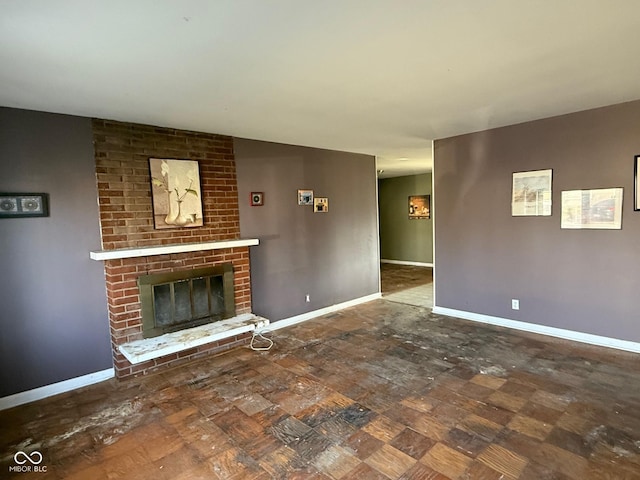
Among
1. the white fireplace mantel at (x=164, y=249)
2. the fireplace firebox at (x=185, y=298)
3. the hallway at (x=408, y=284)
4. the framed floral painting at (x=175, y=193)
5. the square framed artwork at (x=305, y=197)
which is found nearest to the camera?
the white fireplace mantel at (x=164, y=249)

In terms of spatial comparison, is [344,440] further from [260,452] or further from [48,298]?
[48,298]

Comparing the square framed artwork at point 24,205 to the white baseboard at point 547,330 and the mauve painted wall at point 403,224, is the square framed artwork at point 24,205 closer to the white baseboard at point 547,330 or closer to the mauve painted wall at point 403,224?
the white baseboard at point 547,330

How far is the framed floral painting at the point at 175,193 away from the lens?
3.57 m

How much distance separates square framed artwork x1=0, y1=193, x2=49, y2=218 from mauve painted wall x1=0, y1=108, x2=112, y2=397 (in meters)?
0.04

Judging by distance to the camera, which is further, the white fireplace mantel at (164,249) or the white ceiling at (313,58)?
the white fireplace mantel at (164,249)

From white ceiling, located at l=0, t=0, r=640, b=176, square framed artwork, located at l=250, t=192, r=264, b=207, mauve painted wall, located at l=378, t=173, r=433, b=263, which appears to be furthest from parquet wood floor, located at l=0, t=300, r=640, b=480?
mauve painted wall, located at l=378, t=173, r=433, b=263

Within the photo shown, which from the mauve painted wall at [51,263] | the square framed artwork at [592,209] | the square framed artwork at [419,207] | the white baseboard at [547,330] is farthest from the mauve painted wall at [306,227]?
the square framed artwork at [419,207]

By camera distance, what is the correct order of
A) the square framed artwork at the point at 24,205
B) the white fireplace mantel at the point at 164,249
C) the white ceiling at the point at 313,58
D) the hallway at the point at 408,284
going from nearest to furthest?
1. the white ceiling at the point at 313,58
2. the square framed artwork at the point at 24,205
3. the white fireplace mantel at the point at 164,249
4. the hallway at the point at 408,284

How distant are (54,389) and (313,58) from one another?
345cm

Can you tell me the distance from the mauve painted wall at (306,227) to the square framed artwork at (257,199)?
54 millimetres

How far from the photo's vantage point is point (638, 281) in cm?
338

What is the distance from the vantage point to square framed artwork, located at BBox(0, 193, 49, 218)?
9.22 ft

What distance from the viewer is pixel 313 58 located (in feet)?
7.02

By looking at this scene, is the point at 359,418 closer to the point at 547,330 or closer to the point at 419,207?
the point at 547,330
